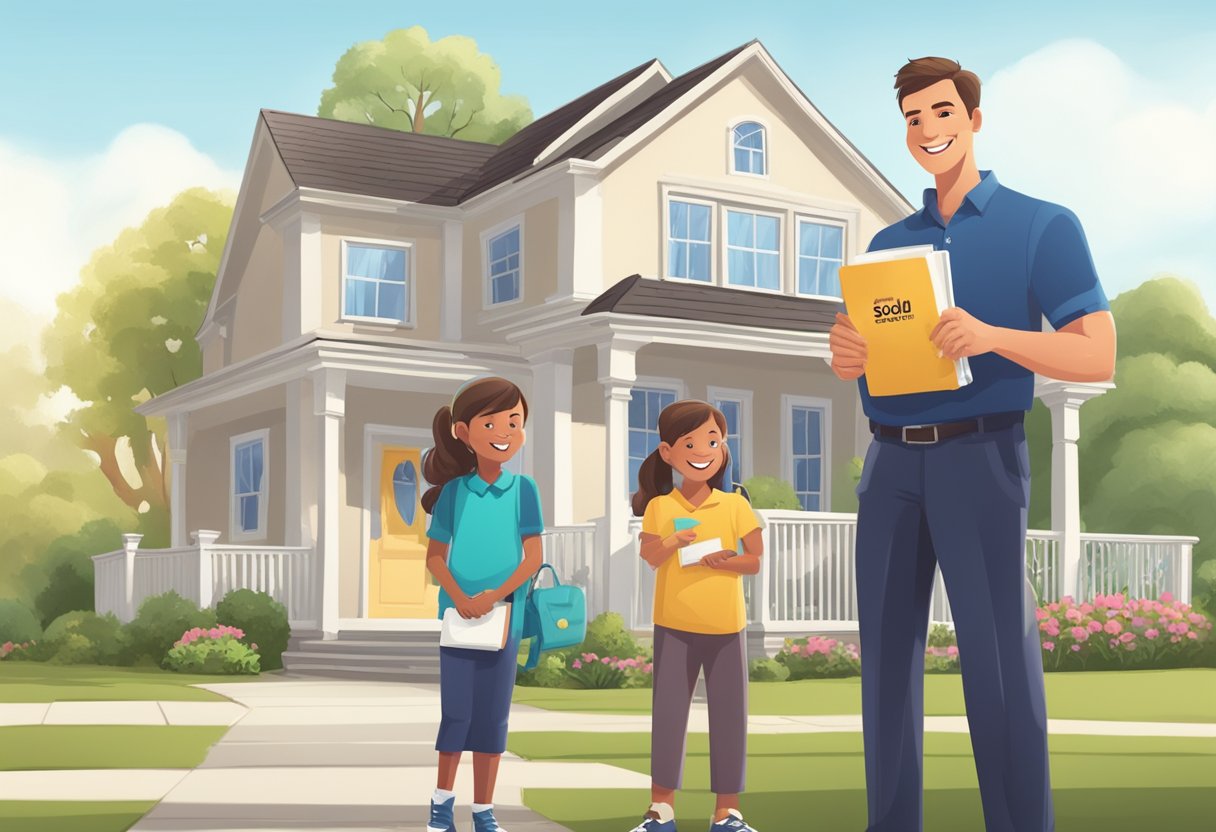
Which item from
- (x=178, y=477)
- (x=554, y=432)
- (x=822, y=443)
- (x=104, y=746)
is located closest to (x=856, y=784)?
(x=104, y=746)

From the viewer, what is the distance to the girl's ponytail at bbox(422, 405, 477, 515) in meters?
6.56

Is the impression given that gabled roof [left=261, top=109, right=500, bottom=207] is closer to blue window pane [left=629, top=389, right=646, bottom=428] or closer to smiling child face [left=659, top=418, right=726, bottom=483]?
blue window pane [left=629, top=389, right=646, bottom=428]

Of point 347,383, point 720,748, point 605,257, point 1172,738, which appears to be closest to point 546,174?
point 605,257

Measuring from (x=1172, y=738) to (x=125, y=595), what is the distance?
14511mm

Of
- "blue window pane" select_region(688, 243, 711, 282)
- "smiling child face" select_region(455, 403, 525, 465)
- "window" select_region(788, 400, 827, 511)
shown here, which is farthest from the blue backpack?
"window" select_region(788, 400, 827, 511)

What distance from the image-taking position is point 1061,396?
791 inches

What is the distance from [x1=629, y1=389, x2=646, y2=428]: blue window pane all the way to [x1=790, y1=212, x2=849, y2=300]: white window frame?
8.97ft

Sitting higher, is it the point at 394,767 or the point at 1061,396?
the point at 1061,396

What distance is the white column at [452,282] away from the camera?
23188mm

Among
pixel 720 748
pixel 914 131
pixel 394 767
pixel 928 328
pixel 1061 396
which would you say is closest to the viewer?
pixel 928 328

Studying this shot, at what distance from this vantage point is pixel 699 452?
657 cm

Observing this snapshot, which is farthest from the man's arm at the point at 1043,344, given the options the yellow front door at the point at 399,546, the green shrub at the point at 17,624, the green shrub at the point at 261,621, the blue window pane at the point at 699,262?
the green shrub at the point at 17,624

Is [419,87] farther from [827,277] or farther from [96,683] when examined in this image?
[96,683]

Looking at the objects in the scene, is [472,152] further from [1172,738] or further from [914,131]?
[914,131]
